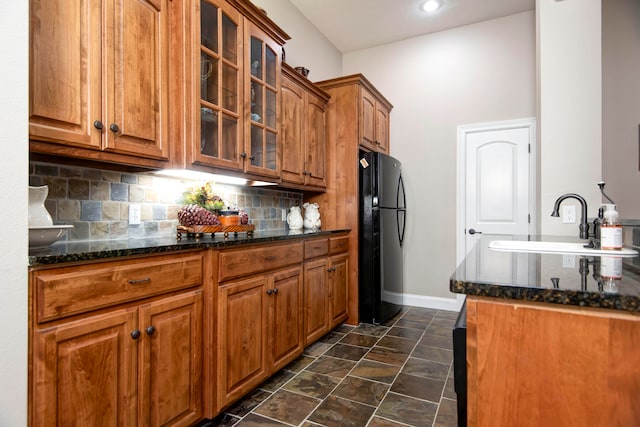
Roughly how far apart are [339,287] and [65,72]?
2.48m

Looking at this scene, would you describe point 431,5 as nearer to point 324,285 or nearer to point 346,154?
point 346,154

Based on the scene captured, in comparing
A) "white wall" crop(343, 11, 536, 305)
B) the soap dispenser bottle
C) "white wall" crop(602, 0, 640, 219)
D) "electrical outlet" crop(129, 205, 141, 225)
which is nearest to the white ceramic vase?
"electrical outlet" crop(129, 205, 141, 225)

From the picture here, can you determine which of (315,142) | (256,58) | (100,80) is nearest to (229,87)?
(256,58)

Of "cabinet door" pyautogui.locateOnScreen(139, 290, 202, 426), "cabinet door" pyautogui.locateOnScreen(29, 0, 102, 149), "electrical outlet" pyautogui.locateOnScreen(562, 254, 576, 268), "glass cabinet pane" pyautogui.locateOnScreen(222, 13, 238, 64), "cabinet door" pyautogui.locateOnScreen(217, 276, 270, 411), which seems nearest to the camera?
"electrical outlet" pyautogui.locateOnScreen(562, 254, 576, 268)

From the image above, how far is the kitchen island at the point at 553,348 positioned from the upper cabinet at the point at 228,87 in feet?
5.17

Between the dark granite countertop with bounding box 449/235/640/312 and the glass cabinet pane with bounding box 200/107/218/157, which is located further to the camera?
the glass cabinet pane with bounding box 200/107/218/157

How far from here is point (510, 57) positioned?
3590 millimetres

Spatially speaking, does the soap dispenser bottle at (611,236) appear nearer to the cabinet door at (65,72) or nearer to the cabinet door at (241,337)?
the cabinet door at (241,337)

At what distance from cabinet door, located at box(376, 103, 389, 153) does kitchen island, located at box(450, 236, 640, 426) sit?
310 centimetres

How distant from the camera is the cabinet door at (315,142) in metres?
3.09

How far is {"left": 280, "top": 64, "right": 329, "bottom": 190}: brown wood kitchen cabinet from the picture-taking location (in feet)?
9.08

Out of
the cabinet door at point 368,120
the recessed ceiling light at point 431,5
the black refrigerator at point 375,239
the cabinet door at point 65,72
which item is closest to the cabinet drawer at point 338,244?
the black refrigerator at point 375,239

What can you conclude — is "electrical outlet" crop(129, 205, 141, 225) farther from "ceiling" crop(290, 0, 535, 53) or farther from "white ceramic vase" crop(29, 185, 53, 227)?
"ceiling" crop(290, 0, 535, 53)

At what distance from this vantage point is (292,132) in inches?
112
